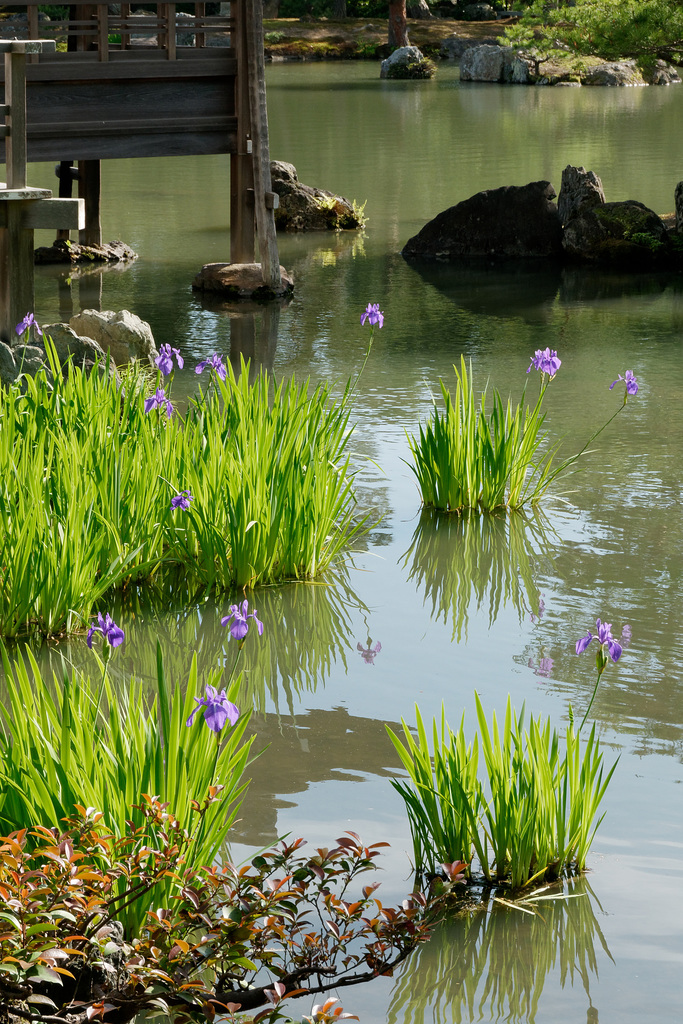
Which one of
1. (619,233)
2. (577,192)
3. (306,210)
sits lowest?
(619,233)

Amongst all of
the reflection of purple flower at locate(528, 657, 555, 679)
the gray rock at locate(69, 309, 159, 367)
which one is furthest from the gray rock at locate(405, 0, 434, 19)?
the reflection of purple flower at locate(528, 657, 555, 679)

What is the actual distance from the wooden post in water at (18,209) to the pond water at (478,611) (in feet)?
3.77

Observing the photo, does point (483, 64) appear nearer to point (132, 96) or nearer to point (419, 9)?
point (419, 9)

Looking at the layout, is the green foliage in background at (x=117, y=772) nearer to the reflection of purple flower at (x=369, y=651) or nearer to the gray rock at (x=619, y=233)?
the reflection of purple flower at (x=369, y=651)

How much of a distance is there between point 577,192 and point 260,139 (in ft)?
13.1

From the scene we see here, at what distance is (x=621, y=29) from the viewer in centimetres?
1090

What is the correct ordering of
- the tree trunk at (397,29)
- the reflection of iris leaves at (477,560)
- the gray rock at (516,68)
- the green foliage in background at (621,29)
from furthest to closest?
the tree trunk at (397,29) → the gray rock at (516,68) → the green foliage in background at (621,29) → the reflection of iris leaves at (477,560)

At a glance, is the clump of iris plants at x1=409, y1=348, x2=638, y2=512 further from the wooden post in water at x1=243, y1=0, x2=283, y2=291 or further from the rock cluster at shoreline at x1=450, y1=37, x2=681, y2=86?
the rock cluster at shoreline at x1=450, y1=37, x2=681, y2=86

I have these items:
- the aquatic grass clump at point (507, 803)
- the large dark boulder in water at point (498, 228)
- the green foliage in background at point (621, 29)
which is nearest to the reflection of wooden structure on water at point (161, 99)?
the large dark boulder in water at point (498, 228)

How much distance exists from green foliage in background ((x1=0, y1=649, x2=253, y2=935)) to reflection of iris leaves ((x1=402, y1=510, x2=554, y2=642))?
1714mm

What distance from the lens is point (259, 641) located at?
4.00 metres

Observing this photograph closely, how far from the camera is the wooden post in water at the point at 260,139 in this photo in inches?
360

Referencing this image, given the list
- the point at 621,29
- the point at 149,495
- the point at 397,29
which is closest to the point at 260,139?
the point at 621,29

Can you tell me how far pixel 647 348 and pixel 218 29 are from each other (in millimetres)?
4241
